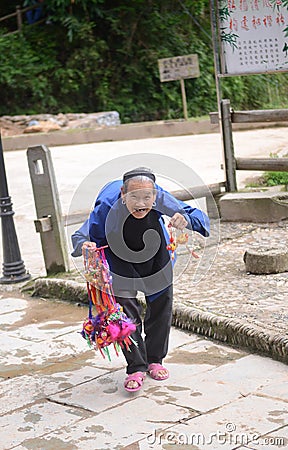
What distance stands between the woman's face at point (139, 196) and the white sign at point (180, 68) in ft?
47.0

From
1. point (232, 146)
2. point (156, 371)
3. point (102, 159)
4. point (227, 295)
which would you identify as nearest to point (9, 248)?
point (227, 295)

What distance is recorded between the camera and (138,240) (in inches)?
153

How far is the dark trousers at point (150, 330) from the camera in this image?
154 inches

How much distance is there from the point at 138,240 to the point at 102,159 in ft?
30.7

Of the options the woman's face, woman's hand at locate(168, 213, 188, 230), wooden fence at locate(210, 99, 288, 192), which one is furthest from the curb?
wooden fence at locate(210, 99, 288, 192)

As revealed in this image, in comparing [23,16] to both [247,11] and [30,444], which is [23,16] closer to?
[247,11]

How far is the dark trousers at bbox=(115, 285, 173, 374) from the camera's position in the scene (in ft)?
12.9

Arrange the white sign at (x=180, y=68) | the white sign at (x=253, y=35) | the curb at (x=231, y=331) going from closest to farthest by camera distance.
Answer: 1. the curb at (x=231, y=331)
2. the white sign at (x=253, y=35)
3. the white sign at (x=180, y=68)

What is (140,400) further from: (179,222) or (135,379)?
(179,222)

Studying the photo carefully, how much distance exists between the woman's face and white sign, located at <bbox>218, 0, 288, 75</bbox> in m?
3.81

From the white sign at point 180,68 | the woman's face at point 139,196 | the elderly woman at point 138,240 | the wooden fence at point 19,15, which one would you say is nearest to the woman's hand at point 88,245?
the elderly woman at point 138,240

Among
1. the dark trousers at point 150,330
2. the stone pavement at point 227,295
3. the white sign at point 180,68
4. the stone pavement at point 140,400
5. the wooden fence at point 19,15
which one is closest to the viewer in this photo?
the stone pavement at point 140,400

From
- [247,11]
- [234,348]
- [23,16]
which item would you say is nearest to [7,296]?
[234,348]

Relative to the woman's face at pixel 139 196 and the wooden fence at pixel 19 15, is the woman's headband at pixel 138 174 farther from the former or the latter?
the wooden fence at pixel 19 15
